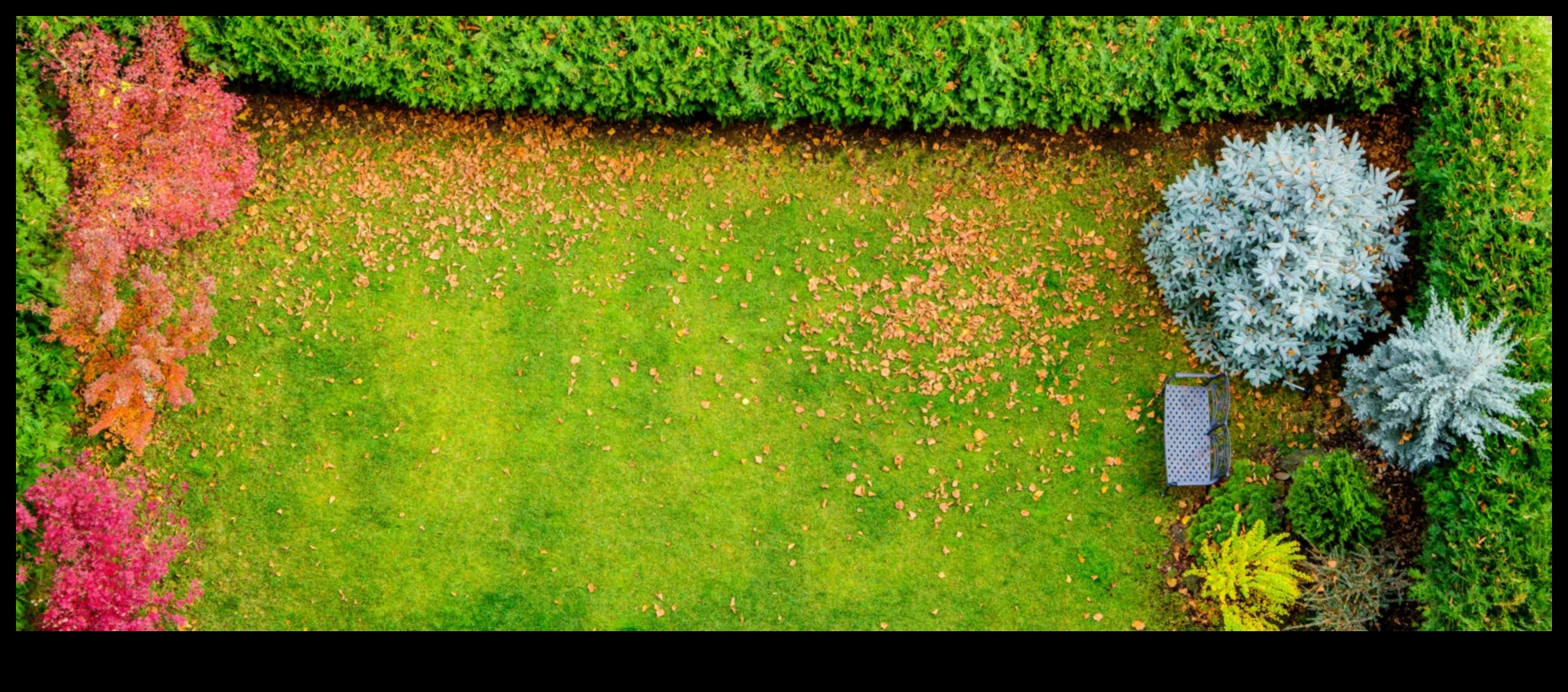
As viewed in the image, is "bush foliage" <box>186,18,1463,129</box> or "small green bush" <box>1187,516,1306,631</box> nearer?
"small green bush" <box>1187,516,1306,631</box>

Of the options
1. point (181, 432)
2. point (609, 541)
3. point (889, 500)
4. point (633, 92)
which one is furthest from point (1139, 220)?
point (181, 432)

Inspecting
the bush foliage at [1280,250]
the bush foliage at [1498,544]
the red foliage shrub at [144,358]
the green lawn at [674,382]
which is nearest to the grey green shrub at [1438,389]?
the bush foliage at [1498,544]

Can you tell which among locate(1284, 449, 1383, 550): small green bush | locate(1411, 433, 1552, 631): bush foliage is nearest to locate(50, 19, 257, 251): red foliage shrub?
locate(1284, 449, 1383, 550): small green bush

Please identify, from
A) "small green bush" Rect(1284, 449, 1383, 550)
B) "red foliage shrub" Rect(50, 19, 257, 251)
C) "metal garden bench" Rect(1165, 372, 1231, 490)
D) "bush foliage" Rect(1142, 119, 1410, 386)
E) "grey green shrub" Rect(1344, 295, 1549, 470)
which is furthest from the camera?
"metal garden bench" Rect(1165, 372, 1231, 490)

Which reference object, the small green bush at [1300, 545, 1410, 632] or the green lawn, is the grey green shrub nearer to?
the small green bush at [1300, 545, 1410, 632]

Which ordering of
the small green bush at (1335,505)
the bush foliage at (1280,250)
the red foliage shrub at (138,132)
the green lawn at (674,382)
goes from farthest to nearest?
the green lawn at (674,382)
the red foliage shrub at (138,132)
the small green bush at (1335,505)
the bush foliage at (1280,250)

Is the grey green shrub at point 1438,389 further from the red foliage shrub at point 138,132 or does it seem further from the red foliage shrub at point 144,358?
the red foliage shrub at point 138,132
